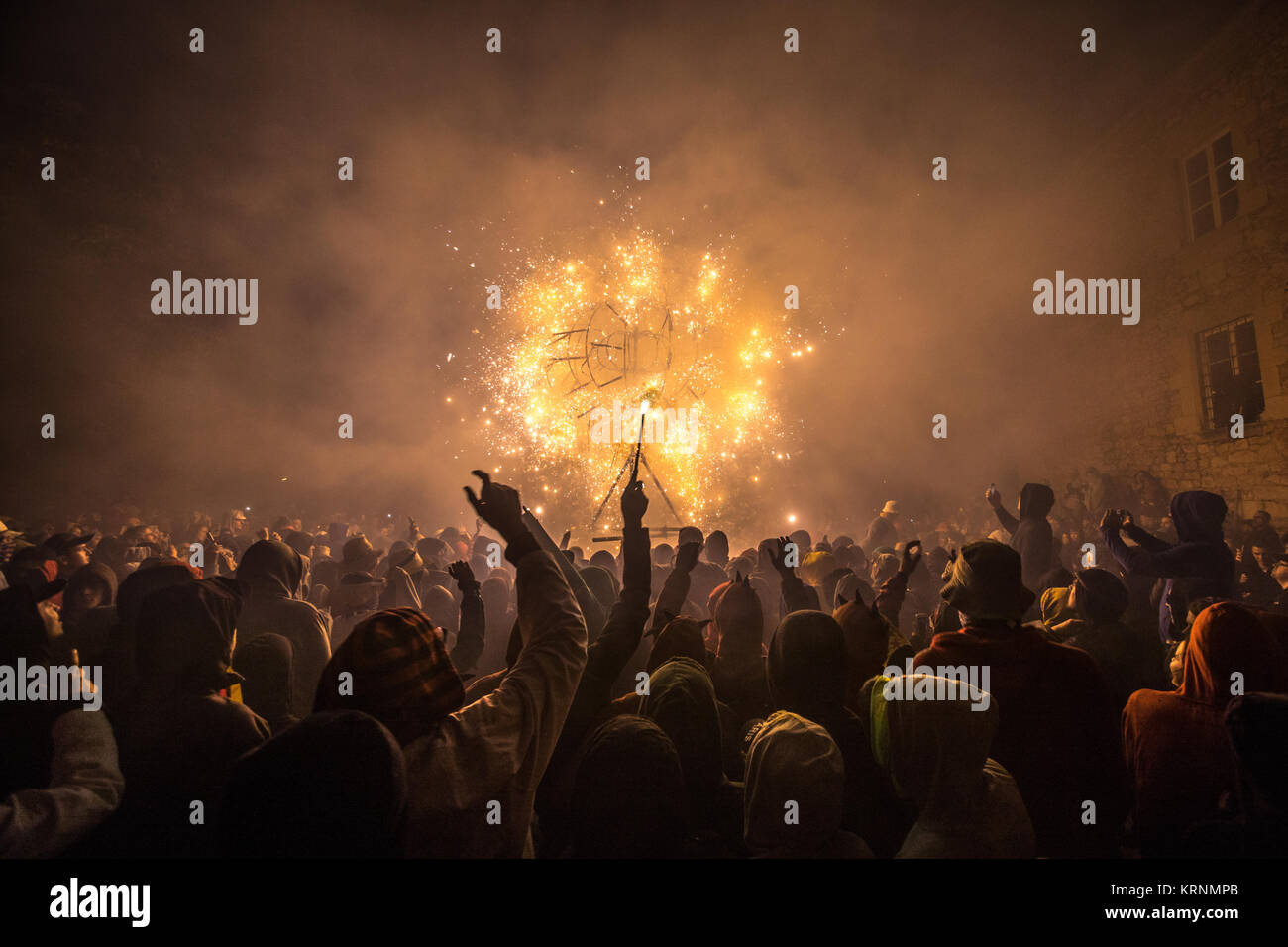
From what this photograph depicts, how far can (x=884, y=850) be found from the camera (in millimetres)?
2205

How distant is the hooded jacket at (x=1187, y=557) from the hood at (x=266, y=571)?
6240 millimetres

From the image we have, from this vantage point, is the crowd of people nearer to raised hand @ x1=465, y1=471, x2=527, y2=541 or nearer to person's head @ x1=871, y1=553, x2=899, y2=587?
raised hand @ x1=465, y1=471, x2=527, y2=541

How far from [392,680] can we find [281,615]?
2.60 meters

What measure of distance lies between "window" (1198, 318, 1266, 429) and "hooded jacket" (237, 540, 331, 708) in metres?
15.9

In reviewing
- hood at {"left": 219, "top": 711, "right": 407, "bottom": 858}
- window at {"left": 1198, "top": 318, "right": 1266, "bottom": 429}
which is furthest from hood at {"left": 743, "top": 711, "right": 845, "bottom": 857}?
window at {"left": 1198, "top": 318, "right": 1266, "bottom": 429}

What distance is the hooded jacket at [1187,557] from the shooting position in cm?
413

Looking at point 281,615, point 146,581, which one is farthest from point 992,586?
point 146,581

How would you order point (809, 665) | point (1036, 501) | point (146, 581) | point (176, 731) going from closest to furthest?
point (176, 731) → point (809, 665) → point (146, 581) → point (1036, 501)

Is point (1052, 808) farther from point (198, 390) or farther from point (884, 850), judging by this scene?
point (198, 390)

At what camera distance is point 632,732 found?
1.86 metres

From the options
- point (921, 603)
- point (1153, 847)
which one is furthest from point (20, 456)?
point (1153, 847)

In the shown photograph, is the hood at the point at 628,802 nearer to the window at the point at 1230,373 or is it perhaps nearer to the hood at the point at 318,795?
the hood at the point at 318,795

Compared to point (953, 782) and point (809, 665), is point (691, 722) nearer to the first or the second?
point (809, 665)

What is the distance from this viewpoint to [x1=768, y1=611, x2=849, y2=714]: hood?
2.38 meters
